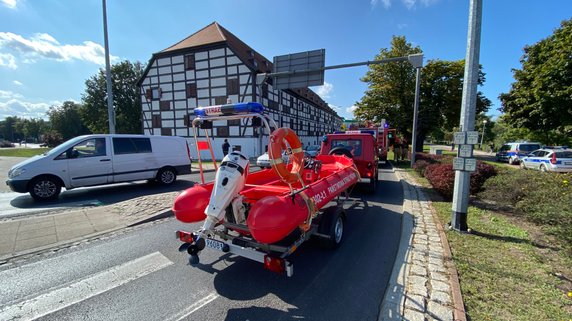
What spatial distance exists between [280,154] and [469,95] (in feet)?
13.6

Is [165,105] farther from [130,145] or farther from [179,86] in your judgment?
[130,145]

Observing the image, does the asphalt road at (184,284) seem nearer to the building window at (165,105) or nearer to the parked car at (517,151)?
the parked car at (517,151)

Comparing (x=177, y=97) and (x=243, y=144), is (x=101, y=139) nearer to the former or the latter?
(x=243, y=144)

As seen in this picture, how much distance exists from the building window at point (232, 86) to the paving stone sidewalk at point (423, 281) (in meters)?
20.5

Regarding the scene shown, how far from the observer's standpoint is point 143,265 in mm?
3695

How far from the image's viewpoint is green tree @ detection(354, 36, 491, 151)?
73.8 feet

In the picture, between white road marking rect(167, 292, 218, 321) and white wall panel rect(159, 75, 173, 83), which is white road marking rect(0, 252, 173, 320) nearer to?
white road marking rect(167, 292, 218, 321)

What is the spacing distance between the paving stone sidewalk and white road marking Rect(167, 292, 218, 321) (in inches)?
76.6

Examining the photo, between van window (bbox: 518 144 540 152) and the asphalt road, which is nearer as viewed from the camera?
the asphalt road

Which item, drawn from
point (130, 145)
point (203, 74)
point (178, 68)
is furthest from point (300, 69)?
point (178, 68)

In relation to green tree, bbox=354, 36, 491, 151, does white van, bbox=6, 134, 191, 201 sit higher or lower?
lower

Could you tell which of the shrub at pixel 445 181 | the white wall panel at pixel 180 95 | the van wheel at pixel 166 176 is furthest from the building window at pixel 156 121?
the shrub at pixel 445 181

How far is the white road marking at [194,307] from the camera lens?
2.59 metres

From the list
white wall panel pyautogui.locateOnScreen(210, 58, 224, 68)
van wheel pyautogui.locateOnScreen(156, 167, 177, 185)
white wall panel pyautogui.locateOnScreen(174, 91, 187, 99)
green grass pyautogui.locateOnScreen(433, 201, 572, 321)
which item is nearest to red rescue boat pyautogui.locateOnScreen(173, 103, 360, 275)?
green grass pyautogui.locateOnScreen(433, 201, 572, 321)
